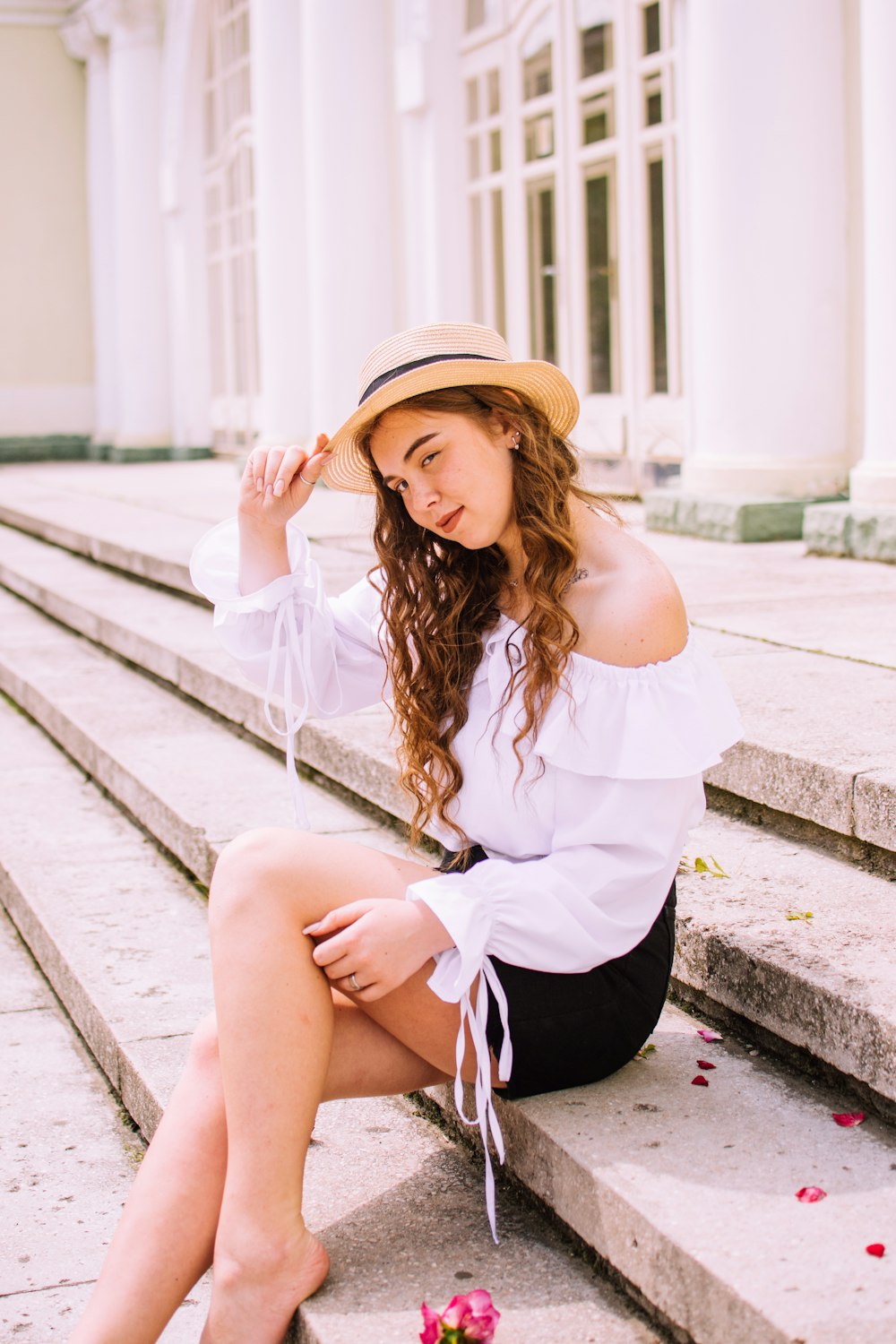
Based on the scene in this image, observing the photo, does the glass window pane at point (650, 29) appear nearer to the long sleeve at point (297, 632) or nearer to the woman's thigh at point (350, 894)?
the long sleeve at point (297, 632)

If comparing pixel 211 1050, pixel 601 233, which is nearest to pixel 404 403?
pixel 211 1050

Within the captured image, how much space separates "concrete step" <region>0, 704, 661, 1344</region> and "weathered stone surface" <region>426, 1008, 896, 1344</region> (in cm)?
9

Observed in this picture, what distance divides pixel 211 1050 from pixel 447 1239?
386 millimetres

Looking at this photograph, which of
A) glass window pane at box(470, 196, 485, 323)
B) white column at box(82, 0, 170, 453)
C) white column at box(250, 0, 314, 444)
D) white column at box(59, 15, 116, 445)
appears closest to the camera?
glass window pane at box(470, 196, 485, 323)

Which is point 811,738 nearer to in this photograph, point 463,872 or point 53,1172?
point 463,872

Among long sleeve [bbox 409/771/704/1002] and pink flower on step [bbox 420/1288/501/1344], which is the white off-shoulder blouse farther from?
pink flower on step [bbox 420/1288/501/1344]

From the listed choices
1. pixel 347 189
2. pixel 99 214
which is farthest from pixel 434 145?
pixel 99 214

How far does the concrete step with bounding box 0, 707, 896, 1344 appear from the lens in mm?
1617

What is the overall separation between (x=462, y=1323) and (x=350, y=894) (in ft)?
1.82

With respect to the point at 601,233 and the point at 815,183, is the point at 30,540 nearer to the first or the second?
the point at 601,233

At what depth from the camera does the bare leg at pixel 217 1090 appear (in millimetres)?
1914

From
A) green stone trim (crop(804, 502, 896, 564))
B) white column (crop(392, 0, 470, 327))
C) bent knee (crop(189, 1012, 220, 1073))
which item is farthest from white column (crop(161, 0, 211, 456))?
bent knee (crop(189, 1012, 220, 1073))

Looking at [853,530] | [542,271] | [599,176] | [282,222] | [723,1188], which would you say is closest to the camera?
[723,1188]

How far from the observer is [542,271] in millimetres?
8891
